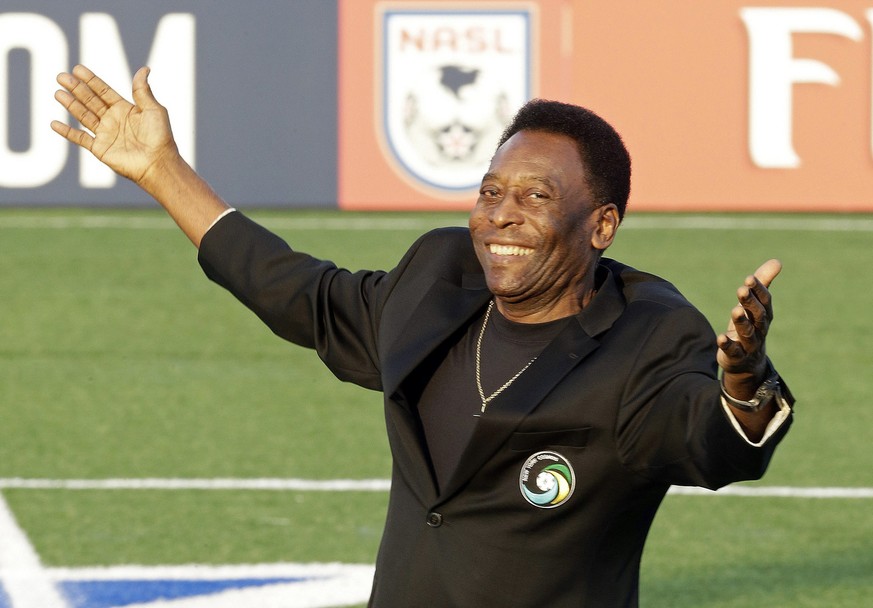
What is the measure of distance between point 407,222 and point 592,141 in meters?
10.3

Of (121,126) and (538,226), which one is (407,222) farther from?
(538,226)

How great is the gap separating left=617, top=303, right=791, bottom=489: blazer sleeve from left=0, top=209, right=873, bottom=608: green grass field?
2262 mm

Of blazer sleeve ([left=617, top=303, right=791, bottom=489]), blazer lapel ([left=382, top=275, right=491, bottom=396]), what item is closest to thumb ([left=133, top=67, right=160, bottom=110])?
blazer lapel ([left=382, top=275, right=491, bottom=396])

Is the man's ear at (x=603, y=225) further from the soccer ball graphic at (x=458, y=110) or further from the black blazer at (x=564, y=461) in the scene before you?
the soccer ball graphic at (x=458, y=110)

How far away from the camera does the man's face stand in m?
3.15

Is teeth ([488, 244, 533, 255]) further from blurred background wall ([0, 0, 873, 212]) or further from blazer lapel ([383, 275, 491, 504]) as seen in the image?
blurred background wall ([0, 0, 873, 212])

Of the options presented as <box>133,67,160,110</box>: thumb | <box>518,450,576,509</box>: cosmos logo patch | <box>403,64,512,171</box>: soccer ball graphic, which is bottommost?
<box>403,64,512,171</box>: soccer ball graphic

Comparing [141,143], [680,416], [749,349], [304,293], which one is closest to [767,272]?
[749,349]

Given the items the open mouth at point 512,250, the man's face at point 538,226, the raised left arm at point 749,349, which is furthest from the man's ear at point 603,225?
the raised left arm at point 749,349

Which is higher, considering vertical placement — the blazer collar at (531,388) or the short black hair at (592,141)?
the short black hair at (592,141)

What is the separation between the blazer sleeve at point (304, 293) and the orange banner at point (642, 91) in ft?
32.8

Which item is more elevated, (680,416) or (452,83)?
(680,416)

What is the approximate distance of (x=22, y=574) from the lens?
17.4 ft

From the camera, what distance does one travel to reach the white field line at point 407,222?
13266 mm
